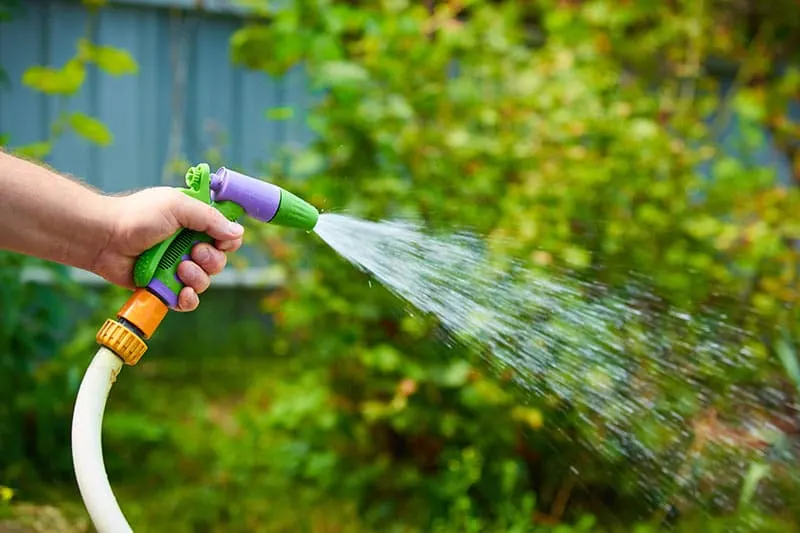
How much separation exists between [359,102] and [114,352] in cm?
149

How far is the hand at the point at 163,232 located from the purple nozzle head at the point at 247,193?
0.03 meters

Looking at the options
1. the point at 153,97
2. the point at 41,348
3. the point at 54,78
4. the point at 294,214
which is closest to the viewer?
the point at 294,214

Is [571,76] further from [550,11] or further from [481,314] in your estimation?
[481,314]

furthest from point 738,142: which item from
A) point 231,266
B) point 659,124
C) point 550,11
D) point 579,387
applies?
point 231,266

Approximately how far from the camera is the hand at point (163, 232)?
1111 millimetres

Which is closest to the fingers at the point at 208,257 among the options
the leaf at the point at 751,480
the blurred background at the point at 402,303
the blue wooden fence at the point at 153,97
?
the blurred background at the point at 402,303

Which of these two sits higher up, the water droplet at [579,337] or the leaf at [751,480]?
the water droplet at [579,337]

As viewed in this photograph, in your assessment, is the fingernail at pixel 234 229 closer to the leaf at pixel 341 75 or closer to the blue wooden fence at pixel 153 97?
the leaf at pixel 341 75

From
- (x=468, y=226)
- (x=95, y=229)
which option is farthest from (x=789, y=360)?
(x=95, y=229)

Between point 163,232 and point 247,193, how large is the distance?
12 centimetres

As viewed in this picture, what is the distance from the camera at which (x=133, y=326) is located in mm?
1096

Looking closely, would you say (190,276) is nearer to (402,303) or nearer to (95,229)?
(95,229)

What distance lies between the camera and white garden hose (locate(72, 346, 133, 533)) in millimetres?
1000

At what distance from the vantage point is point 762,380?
215 cm
